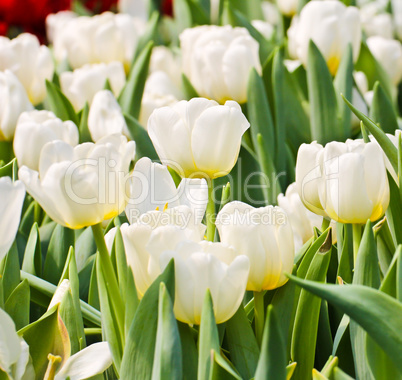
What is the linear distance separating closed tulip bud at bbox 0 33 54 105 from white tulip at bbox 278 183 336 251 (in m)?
0.67

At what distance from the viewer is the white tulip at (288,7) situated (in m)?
1.68

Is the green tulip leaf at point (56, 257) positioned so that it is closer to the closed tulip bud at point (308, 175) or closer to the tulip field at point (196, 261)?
the tulip field at point (196, 261)

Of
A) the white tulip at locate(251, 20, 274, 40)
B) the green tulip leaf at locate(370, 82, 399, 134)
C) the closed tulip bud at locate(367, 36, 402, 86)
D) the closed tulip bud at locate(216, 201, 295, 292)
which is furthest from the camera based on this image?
the white tulip at locate(251, 20, 274, 40)

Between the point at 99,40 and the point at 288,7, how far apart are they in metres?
0.53

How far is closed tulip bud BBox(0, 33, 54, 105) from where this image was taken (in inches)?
50.1

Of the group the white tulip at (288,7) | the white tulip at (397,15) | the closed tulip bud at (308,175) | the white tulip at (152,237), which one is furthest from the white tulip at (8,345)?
the white tulip at (397,15)

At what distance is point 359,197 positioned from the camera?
0.60 m

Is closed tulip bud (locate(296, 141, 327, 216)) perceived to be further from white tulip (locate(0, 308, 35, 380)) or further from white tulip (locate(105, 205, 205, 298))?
white tulip (locate(0, 308, 35, 380))

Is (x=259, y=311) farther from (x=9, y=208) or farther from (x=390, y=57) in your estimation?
(x=390, y=57)

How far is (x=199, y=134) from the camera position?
0.62 m

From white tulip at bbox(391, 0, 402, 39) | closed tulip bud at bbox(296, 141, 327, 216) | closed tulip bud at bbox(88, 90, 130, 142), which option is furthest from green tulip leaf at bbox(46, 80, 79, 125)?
white tulip at bbox(391, 0, 402, 39)

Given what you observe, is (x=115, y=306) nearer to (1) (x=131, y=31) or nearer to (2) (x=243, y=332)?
(2) (x=243, y=332)

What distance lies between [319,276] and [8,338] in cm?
28

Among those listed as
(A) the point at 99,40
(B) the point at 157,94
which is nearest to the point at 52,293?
(B) the point at 157,94
